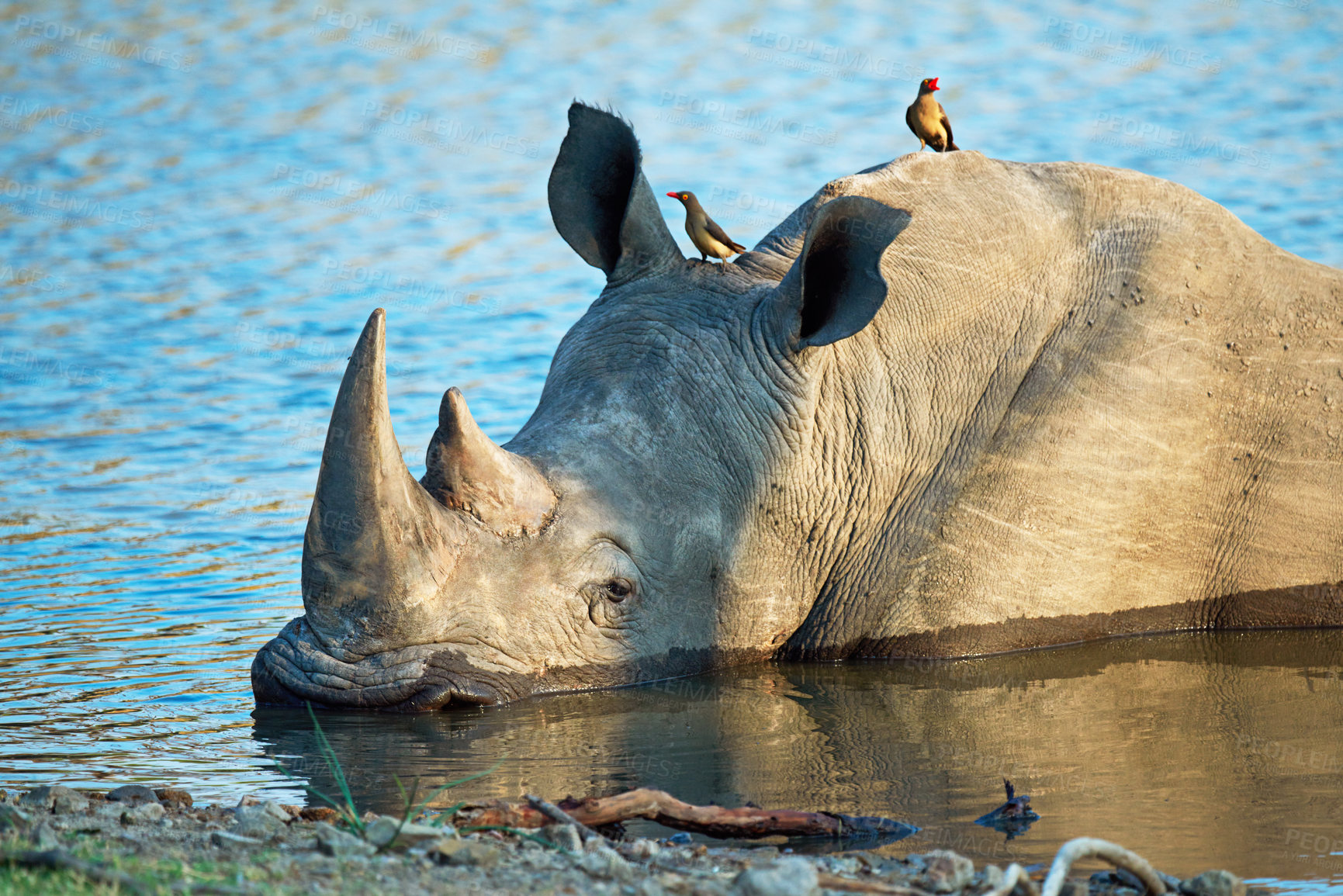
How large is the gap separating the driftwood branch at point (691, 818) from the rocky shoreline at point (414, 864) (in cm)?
8

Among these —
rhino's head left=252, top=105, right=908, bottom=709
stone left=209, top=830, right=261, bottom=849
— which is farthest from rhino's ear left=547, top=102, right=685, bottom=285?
stone left=209, top=830, right=261, bottom=849

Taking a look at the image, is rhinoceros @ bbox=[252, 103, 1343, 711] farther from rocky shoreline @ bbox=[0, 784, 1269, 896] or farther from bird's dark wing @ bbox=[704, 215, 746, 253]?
rocky shoreline @ bbox=[0, 784, 1269, 896]

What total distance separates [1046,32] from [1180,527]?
59.7 feet

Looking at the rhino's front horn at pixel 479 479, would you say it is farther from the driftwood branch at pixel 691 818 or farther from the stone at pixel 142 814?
the stone at pixel 142 814

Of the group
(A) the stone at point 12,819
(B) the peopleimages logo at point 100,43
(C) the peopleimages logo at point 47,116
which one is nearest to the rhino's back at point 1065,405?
(A) the stone at point 12,819

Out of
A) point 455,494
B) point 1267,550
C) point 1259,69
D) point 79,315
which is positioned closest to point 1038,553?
point 1267,550

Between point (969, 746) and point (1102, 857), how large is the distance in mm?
1931

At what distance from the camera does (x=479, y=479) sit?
6156mm

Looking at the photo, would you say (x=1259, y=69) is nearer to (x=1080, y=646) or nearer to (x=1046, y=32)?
(x=1046, y=32)

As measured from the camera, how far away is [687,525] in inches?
262

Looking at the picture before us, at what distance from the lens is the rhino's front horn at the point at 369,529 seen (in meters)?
5.65

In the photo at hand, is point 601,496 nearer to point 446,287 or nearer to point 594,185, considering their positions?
point 594,185

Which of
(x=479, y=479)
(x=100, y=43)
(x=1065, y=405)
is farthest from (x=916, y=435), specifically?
(x=100, y=43)

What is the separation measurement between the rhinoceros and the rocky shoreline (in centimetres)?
170
